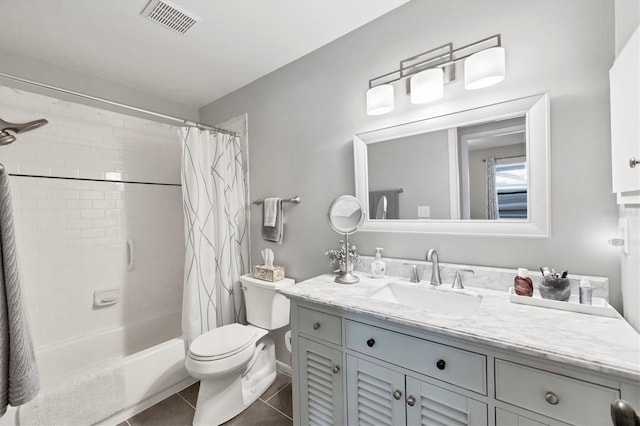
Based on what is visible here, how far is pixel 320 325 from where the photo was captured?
1.30m

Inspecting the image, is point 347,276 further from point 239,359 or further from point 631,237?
point 631,237

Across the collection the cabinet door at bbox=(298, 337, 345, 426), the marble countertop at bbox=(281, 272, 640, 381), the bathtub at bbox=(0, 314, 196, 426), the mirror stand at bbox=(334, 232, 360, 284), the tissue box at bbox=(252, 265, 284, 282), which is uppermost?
the mirror stand at bbox=(334, 232, 360, 284)

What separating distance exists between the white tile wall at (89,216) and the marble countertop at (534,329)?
202cm

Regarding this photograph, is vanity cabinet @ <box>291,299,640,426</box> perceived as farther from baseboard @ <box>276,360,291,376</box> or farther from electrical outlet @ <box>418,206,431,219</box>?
baseboard @ <box>276,360,291,376</box>

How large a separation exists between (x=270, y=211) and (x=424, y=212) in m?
1.19

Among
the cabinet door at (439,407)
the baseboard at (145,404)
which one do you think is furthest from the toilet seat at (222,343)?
the cabinet door at (439,407)

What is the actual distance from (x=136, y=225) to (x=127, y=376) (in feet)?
4.17

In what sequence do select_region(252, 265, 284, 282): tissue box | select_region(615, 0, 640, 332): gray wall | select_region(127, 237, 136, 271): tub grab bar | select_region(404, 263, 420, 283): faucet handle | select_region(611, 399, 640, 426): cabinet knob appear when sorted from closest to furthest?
select_region(611, 399, 640, 426): cabinet knob → select_region(615, 0, 640, 332): gray wall → select_region(404, 263, 420, 283): faucet handle → select_region(252, 265, 284, 282): tissue box → select_region(127, 237, 136, 271): tub grab bar

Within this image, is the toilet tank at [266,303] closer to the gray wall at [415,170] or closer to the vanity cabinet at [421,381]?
the vanity cabinet at [421,381]

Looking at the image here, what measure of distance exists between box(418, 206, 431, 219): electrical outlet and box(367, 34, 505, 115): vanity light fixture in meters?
0.56

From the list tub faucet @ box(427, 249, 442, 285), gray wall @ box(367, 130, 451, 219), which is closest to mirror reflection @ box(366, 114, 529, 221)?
gray wall @ box(367, 130, 451, 219)

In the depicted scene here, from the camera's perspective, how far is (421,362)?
1.00 meters

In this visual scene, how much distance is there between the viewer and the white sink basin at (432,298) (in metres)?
1.23

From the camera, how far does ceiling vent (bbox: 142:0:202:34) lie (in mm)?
1531
